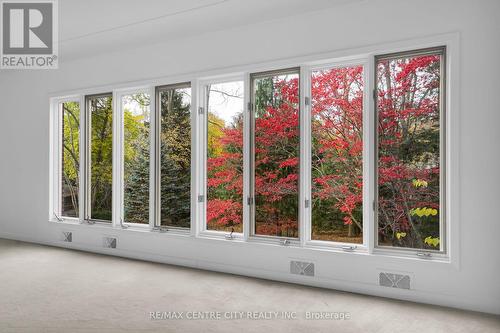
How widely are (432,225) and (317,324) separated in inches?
61.9

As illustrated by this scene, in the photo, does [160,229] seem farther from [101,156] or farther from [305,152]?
[305,152]

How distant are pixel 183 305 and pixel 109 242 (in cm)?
267

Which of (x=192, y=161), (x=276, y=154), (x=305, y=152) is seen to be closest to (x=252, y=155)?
(x=276, y=154)

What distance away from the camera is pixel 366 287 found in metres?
4.08

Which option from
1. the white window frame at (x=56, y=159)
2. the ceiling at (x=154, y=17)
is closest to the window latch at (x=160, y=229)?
the white window frame at (x=56, y=159)

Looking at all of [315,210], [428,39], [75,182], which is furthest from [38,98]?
[428,39]

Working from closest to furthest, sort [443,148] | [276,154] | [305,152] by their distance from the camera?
[443,148], [305,152], [276,154]

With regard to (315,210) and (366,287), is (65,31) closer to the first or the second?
(315,210)

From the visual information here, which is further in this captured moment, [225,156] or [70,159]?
[70,159]

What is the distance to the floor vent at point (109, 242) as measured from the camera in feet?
19.4

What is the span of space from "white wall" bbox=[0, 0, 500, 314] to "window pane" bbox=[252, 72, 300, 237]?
1.00 ft

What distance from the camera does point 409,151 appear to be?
13.3 feet

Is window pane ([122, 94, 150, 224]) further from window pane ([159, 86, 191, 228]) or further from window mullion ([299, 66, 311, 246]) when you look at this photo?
window mullion ([299, 66, 311, 246])

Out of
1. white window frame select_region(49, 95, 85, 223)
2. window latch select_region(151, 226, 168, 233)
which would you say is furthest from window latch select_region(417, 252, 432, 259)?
white window frame select_region(49, 95, 85, 223)
